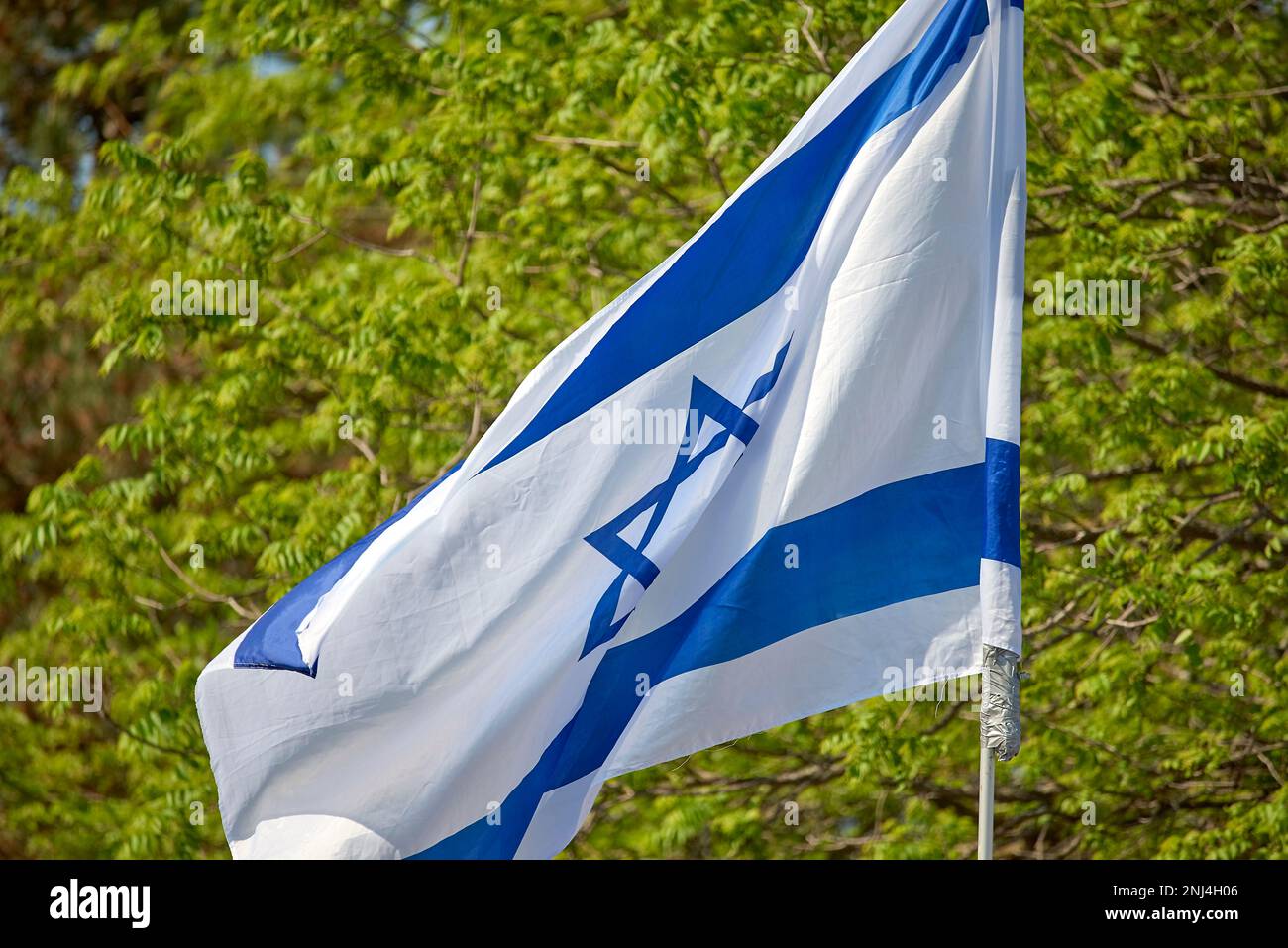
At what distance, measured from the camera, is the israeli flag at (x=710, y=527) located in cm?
447

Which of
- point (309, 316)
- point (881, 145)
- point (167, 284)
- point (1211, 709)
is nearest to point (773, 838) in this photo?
point (1211, 709)

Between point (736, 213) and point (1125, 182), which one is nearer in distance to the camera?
point (736, 213)

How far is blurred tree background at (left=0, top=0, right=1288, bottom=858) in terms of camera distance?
313 inches

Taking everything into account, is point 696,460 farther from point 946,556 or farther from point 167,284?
point 167,284

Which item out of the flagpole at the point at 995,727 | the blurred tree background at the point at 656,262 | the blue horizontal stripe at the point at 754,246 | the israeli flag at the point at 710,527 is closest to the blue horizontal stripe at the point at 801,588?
the israeli flag at the point at 710,527

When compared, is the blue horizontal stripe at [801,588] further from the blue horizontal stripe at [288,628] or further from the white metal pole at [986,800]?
the blue horizontal stripe at [288,628]

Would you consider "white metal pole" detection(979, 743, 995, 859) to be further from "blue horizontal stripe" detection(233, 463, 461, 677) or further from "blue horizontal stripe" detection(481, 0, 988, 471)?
"blue horizontal stripe" detection(233, 463, 461, 677)

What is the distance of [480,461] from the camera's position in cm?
468

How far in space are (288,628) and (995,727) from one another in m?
2.22

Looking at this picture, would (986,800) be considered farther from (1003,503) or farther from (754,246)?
(754,246)

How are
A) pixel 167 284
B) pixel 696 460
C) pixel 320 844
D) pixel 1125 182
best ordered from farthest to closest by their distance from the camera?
1. pixel 167 284
2. pixel 1125 182
3. pixel 696 460
4. pixel 320 844

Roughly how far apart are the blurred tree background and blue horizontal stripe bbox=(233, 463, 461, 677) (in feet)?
12.6

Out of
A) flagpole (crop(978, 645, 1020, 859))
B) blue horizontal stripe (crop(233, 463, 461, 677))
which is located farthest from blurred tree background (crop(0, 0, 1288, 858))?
blue horizontal stripe (crop(233, 463, 461, 677))

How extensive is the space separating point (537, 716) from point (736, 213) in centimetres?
182
